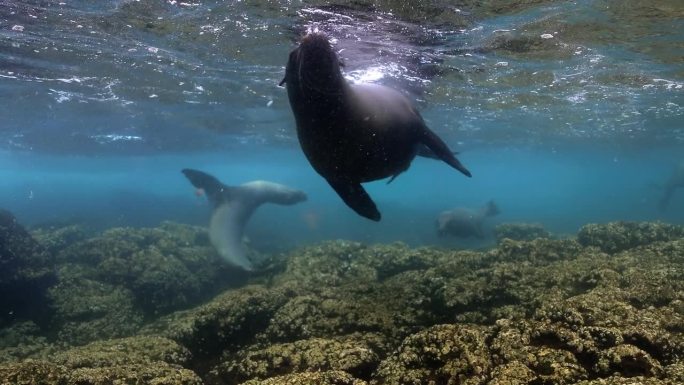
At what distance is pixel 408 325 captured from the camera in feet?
18.0

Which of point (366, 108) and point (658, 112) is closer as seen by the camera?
point (366, 108)

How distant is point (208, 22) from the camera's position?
10609 millimetres

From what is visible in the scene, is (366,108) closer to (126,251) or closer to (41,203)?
(126,251)

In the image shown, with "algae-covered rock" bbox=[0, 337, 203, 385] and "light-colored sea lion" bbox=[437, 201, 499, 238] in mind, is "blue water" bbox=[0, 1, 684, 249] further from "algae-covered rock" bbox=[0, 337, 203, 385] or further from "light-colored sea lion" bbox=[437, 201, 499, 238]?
"algae-covered rock" bbox=[0, 337, 203, 385]

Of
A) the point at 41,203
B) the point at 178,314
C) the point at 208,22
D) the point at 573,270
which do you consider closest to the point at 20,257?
the point at 178,314

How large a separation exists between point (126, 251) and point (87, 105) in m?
12.0

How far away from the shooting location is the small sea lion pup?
10.2ft

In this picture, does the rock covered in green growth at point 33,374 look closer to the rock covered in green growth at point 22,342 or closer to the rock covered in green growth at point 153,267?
the rock covered in green growth at point 22,342

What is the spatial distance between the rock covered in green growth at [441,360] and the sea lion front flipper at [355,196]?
132 centimetres

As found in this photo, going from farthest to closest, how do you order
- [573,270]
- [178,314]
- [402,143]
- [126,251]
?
[126,251] → [178,314] → [573,270] → [402,143]

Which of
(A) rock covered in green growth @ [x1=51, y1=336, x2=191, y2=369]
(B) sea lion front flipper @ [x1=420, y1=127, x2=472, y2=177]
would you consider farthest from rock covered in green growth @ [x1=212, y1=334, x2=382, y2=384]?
(B) sea lion front flipper @ [x1=420, y1=127, x2=472, y2=177]

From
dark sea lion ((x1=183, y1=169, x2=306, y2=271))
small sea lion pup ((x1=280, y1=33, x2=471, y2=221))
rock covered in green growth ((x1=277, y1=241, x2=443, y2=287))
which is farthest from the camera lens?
dark sea lion ((x1=183, y1=169, x2=306, y2=271))

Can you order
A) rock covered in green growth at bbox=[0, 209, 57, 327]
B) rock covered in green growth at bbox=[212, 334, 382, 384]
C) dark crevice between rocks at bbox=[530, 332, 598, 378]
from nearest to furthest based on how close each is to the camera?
dark crevice between rocks at bbox=[530, 332, 598, 378] → rock covered in green growth at bbox=[212, 334, 382, 384] → rock covered in green growth at bbox=[0, 209, 57, 327]

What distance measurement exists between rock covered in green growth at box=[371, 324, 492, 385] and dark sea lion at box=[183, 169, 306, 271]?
10.4m
